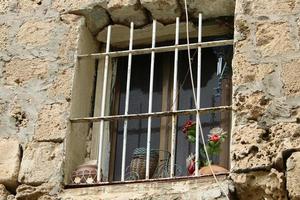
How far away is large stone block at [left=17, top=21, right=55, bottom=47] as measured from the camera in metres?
5.22

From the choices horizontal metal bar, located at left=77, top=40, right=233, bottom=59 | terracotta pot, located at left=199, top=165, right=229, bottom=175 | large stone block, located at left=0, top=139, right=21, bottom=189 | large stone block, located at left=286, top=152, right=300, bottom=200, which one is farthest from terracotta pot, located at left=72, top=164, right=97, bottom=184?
large stone block, located at left=286, top=152, right=300, bottom=200

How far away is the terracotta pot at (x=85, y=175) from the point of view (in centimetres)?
479

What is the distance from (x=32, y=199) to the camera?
470cm

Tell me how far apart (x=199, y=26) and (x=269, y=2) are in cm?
38

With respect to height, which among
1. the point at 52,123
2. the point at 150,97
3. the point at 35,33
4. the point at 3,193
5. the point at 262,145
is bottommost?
the point at 3,193

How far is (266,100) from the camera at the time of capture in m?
4.62

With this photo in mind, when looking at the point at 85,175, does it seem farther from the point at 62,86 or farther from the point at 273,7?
the point at 273,7

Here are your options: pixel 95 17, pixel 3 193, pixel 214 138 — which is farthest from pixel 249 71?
pixel 3 193

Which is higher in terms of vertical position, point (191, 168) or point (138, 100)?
point (138, 100)

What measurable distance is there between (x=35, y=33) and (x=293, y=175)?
171 centimetres

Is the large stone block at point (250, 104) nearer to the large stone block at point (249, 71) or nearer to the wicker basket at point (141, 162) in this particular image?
the large stone block at point (249, 71)

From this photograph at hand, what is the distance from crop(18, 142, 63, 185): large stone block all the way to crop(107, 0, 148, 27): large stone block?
0.88 m

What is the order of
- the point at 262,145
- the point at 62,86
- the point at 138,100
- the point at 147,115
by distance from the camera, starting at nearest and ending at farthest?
the point at 262,145 < the point at 147,115 < the point at 62,86 < the point at 138,100

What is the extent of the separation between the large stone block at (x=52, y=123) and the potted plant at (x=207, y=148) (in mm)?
615
